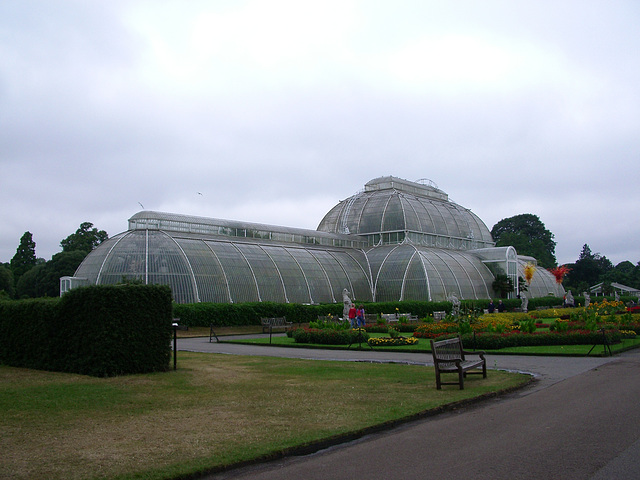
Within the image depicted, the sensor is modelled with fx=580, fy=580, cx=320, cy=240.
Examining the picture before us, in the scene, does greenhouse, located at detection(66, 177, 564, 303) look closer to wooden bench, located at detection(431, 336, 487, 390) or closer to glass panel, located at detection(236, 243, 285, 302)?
glass panel, located at detection(236, 243, 285, 302)

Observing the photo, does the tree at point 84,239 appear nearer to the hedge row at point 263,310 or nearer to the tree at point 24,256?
the tree at point 24,256

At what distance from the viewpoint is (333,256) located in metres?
57.2

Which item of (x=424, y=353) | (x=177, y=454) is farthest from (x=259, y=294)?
(x=177, y=454)

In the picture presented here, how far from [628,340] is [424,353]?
990 centimetres

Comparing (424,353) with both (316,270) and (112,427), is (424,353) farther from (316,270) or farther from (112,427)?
(316,270)

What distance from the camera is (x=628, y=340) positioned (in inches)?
1003

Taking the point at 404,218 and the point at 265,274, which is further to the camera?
the point at 404,218

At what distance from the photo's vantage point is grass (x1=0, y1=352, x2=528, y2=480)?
7.61 m

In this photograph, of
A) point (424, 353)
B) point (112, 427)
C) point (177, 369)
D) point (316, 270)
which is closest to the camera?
point (112, 427)

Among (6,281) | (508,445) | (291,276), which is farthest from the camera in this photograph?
(6,281)

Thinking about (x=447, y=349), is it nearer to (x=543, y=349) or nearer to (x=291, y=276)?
(x=543, y=349)

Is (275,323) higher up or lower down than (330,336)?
higher up

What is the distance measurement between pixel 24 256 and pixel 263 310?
60.9 metres

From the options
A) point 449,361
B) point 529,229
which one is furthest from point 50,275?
point 529,229
